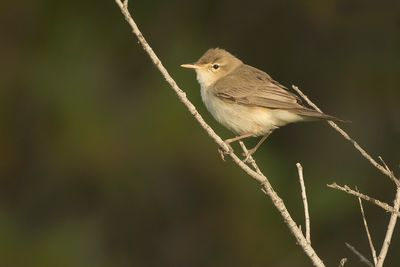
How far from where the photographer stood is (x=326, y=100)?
8.82 meters

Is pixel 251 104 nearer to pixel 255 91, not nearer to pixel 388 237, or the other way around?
pixel 255 91

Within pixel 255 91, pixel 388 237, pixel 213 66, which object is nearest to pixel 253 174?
pixel 388 237

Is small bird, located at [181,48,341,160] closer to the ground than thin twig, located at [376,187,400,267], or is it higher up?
closer to the ground

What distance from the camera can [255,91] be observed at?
5.63 meters

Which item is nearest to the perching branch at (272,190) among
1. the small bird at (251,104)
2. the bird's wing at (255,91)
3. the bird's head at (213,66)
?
the small bird at (251,104)

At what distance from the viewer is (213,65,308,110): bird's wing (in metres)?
5.39

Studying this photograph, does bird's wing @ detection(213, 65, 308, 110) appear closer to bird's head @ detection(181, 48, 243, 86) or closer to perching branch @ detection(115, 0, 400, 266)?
bird's head @ detection(181, 48, 243, 86)

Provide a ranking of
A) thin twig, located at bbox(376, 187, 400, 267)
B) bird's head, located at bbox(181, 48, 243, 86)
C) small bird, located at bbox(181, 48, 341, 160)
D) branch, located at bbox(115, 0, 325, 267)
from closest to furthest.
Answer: thin twig, located at bbox(376, 187, 400, 267) → branch, located at bbox(115, 0, 325, 267) → small bird, located at bbox(181, 48, 341, 160) → bird's head, located at bbox(181, 48, 243, 86)

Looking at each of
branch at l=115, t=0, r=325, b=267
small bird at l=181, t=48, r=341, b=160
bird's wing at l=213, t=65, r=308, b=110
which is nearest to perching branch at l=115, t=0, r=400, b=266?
branch at l=115, t=0, r=325, b=267

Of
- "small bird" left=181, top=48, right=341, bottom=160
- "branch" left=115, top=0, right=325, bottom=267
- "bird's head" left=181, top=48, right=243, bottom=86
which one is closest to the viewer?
"branch" left=115, top=0, right=325, bottom=267

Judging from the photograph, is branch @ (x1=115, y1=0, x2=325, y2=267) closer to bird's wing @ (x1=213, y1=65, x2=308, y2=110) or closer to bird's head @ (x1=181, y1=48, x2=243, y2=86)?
bird's wing @ (x1=213, y1=65, x2=308, y2=110)

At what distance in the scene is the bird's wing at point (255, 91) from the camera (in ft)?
17.7

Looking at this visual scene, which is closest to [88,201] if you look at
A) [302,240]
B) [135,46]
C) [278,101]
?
[135,46]

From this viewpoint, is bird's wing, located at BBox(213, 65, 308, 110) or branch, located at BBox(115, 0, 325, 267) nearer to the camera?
branch, located at BBox(115, 0, 325, 267)
